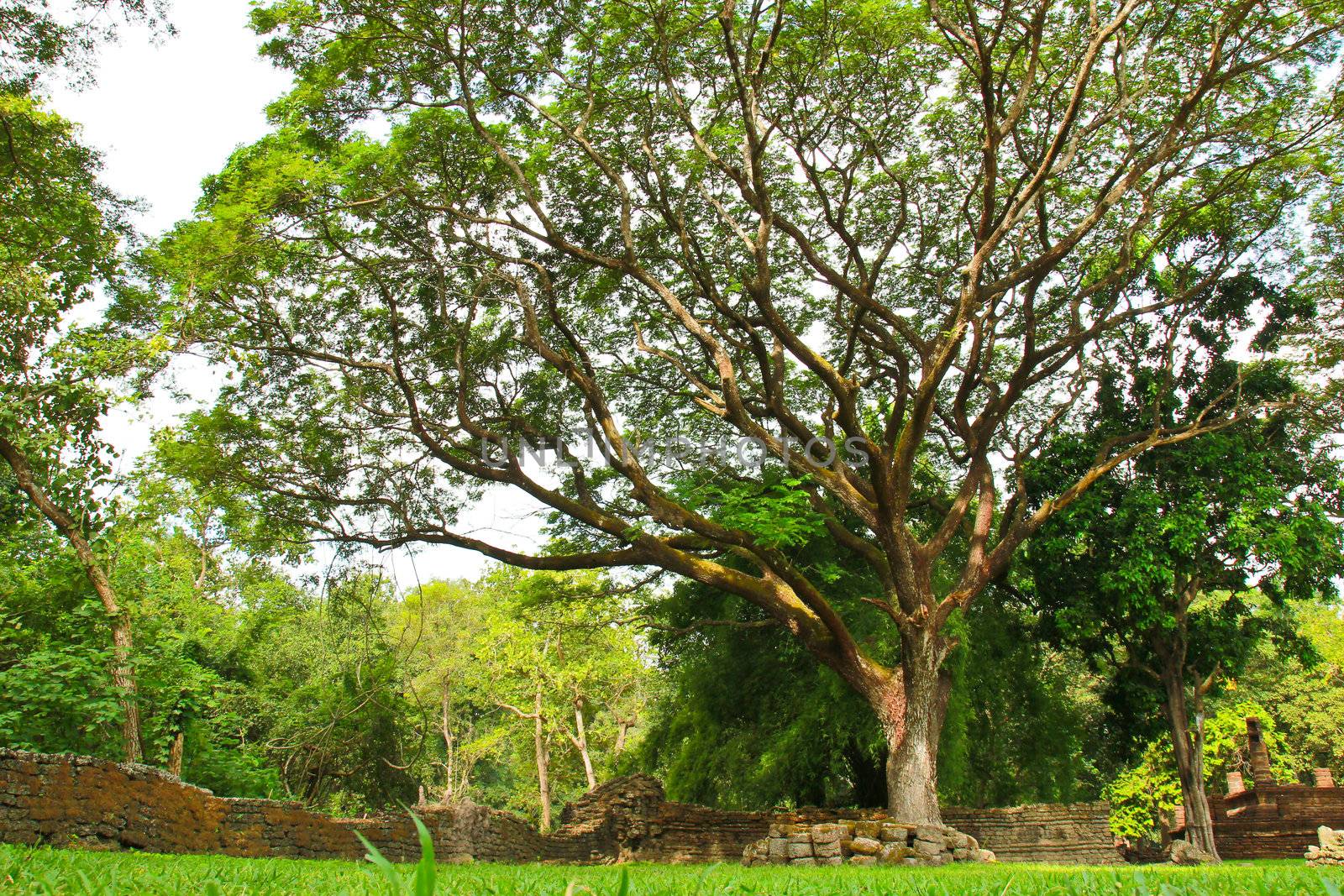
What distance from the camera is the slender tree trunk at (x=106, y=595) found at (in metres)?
10.1

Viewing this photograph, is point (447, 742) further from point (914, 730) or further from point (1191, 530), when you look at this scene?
point (1191, 530)

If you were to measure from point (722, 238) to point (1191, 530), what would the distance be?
802cm

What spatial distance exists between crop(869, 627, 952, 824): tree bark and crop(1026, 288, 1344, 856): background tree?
4048mm

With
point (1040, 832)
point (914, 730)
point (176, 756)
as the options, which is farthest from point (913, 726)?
point (176, 756)

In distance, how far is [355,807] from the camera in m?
21.1

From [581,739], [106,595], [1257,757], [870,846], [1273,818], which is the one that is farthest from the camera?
[581,739]

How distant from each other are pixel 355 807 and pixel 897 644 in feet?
48.8

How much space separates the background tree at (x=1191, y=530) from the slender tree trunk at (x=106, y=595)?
42.0 ft

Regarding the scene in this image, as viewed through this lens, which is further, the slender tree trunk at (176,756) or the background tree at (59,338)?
the slender tree trunk at (176,756)

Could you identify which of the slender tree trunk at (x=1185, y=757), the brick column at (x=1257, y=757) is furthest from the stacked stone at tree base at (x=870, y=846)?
the brick column at (x=1257, y=757)

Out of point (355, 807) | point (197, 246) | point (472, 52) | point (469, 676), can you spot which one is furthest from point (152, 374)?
point (469, 676)

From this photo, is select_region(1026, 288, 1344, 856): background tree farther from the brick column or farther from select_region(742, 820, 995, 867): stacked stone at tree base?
the brick column

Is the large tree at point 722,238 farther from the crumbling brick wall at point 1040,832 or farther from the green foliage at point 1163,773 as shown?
the green foliage at point 1163,773

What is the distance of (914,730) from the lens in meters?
10.5
